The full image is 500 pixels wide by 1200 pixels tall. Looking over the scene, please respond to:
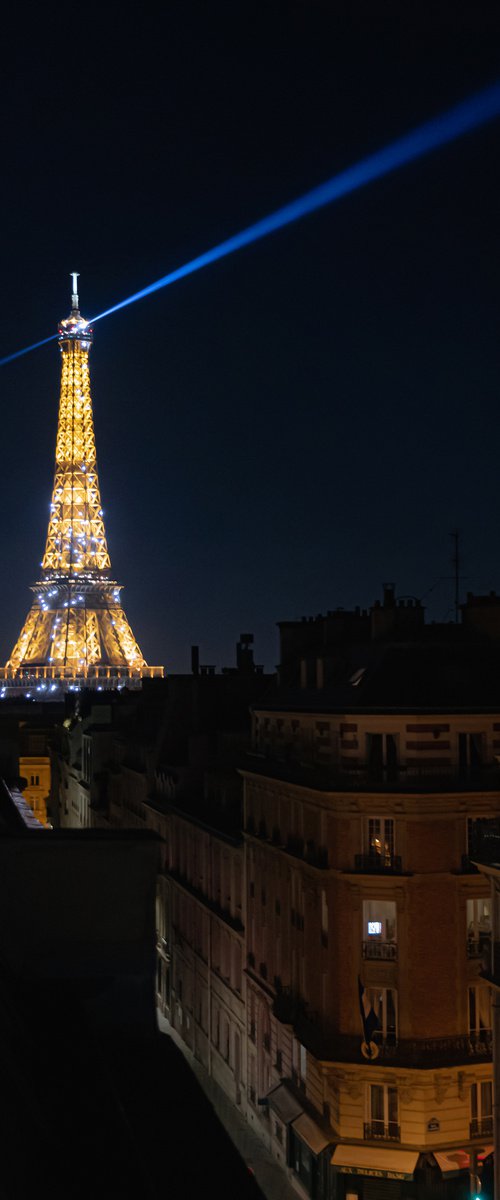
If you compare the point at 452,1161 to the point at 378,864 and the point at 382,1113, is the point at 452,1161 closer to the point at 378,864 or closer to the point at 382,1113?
the point at 382,1113

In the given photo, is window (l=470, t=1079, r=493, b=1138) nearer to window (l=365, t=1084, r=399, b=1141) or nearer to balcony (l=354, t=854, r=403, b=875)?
window (l=365, t=1084, r=399, b=1141)

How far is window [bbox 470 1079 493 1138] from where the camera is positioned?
30734 millimetres

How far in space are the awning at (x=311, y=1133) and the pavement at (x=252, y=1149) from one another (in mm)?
1473

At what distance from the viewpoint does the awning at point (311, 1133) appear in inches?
1233

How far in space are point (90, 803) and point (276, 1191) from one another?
4038 centimetres

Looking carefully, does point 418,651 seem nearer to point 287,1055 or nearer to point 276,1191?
point 287,1055

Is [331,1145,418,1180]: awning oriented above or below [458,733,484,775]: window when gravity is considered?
below

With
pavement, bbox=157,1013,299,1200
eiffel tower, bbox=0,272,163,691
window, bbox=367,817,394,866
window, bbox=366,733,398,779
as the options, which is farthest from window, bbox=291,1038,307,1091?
eiffel tower, bbox=0,272,163,691

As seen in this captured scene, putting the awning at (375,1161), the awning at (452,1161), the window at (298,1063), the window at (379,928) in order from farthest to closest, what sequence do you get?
the window at (298,1063)
the window at (379,928)
the awning at (375,1161)
the awning at (452,1161)

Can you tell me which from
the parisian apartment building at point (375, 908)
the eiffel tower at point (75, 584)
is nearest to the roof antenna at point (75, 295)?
the eiffel tower at point (75, 584)

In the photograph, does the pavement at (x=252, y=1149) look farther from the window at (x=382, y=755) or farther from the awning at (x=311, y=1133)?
the window at (x=382, y=755)

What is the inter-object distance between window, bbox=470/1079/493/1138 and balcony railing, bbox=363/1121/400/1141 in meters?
1.73

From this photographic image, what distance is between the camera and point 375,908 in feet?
104

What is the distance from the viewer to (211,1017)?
44.4 m
